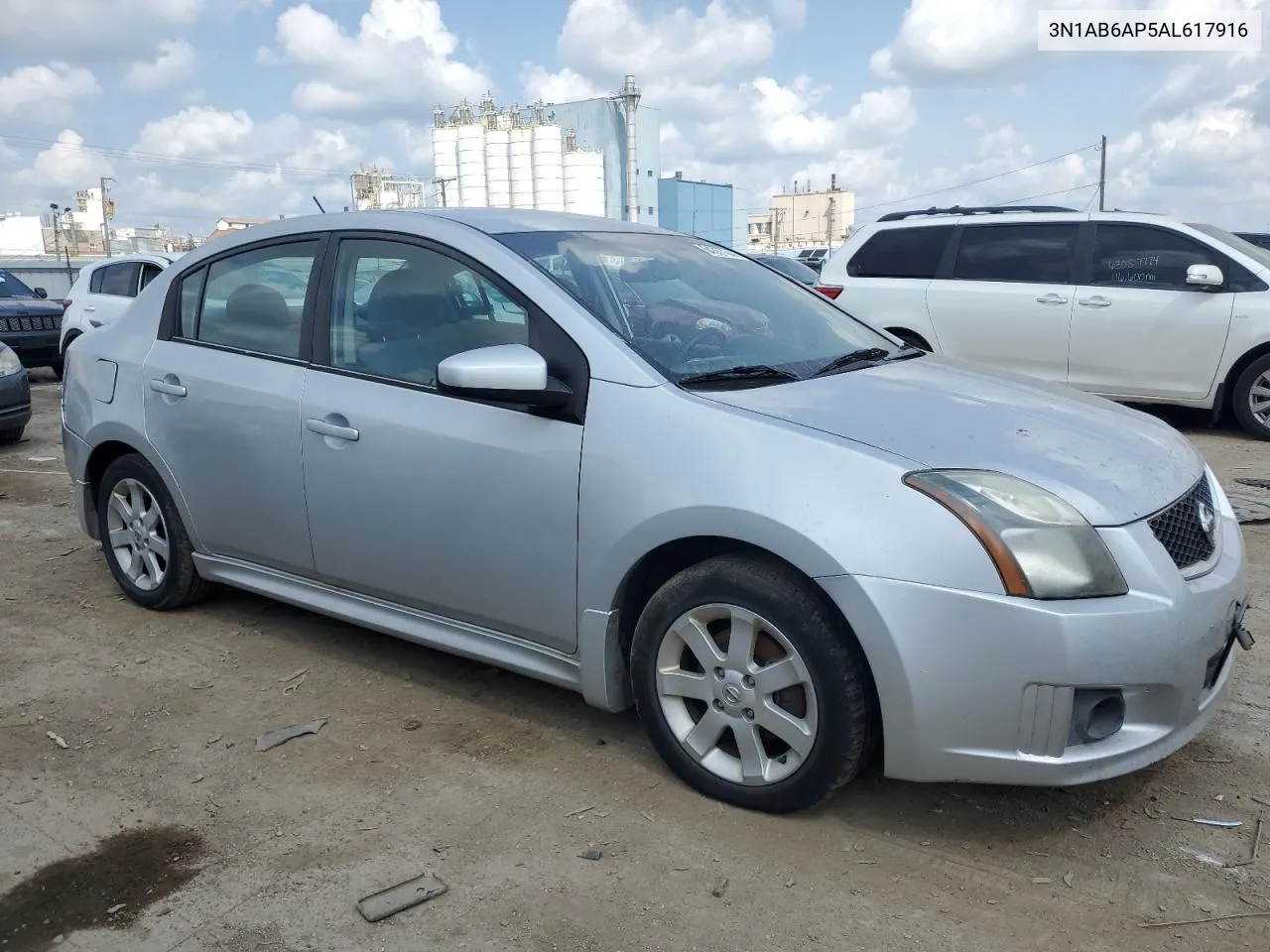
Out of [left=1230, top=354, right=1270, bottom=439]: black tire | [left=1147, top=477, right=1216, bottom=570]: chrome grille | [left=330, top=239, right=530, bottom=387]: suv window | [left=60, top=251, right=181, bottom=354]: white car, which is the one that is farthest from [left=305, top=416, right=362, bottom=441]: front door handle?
[left=60, top=251, right=181, bottom=354]: white car

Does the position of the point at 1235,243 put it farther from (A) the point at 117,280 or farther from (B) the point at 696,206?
(B) the point at 696,206

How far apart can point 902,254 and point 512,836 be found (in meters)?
7.72

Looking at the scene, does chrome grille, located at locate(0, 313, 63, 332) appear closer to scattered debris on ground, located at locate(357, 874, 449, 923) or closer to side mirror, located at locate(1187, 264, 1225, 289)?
side mirror, located at locate(1187, 264, 1225, 289)

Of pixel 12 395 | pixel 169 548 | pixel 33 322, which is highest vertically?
pixel 33 322

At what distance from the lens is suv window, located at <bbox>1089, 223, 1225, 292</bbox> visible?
8.45m

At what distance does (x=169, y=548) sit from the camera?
4.63 meters

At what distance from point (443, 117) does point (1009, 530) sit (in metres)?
67.6

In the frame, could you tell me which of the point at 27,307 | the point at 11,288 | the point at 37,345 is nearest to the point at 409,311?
the point at 37,345

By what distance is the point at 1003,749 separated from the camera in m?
2.68

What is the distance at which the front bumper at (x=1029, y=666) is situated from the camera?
8.48 feet

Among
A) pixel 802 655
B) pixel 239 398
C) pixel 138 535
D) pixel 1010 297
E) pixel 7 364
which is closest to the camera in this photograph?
pixel 802 655

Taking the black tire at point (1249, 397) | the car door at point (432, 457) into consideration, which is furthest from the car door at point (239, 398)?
the black tire at point (1249, 397)

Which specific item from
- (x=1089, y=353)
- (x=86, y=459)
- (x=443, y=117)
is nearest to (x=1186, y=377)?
(x=1089, y=353)

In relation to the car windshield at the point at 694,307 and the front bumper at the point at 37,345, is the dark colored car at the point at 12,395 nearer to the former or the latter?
the front bumper at the point at 37,345
